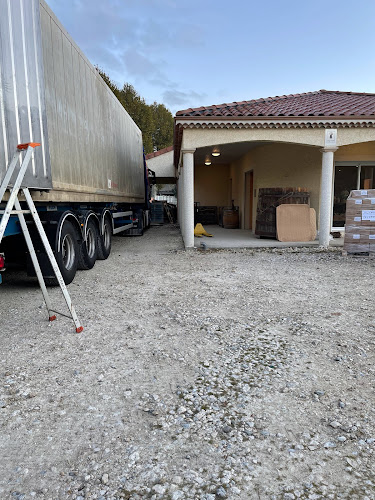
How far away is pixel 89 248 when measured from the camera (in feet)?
24.7

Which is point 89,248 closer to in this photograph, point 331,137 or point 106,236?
point 106,236

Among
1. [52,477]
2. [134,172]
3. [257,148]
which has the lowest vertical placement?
[52,477]

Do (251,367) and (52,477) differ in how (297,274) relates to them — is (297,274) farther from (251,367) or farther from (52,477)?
(52,477)

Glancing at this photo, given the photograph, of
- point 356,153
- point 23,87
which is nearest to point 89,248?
point 23,87

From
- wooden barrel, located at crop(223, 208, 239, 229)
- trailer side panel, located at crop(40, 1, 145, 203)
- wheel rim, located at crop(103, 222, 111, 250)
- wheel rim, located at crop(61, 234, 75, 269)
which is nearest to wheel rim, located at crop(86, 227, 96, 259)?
trailer side panel, located at crop(40, 1, 145, 203)

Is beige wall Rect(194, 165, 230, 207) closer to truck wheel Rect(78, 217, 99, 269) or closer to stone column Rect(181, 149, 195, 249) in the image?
stone column Rect(181, 149, 195, 249)

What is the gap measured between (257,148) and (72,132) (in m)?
8.23

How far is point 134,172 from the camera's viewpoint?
41.7ft

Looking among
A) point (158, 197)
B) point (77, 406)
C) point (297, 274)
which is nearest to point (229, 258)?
point (297, 274)

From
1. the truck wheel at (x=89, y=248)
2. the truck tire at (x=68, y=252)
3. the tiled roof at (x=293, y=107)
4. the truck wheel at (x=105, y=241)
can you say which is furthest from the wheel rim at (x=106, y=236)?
the tiled roof at (x=293, y=107)

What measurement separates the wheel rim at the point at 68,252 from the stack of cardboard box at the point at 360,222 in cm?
634

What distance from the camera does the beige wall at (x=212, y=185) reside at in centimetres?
1901

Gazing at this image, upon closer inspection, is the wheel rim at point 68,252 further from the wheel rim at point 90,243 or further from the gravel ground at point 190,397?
the wheel rim at point 90,243

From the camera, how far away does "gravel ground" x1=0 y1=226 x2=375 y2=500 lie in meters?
1.91
